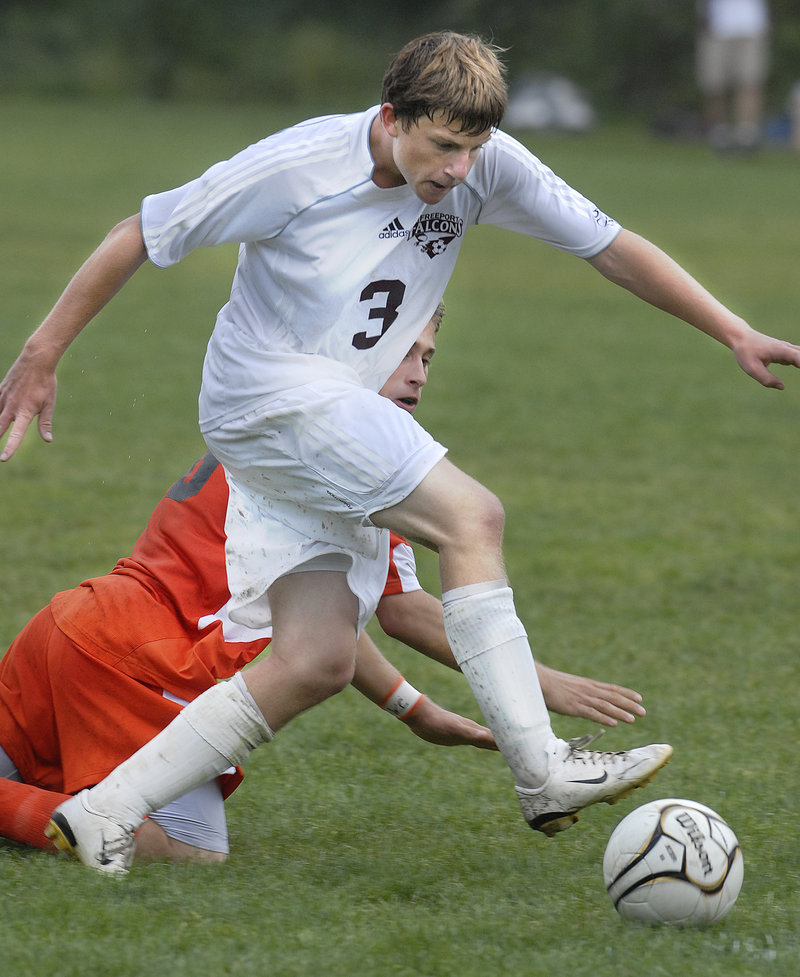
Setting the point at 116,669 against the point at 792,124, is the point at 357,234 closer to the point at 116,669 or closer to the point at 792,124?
the point at 116,669

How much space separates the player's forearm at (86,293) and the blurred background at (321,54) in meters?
25.8

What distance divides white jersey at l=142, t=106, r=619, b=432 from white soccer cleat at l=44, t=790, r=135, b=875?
0.81m

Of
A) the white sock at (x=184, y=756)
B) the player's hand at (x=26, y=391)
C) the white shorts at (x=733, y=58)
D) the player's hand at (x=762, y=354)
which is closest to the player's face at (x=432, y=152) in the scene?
the player's hand at (x=762, y=354)

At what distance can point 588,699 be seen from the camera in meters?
3.35

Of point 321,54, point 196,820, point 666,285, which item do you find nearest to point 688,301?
point 666,285

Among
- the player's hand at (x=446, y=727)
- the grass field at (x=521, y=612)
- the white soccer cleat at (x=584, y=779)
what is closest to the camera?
the grass field at (x=521, y=612)

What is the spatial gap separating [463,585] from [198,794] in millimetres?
733

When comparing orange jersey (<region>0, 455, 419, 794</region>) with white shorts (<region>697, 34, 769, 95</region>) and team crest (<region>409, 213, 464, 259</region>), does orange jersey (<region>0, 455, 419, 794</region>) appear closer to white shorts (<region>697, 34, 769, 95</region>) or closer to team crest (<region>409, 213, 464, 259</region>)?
team crest (<region>409, 213, 464, 259</region>)

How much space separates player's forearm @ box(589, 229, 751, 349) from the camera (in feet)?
10.7

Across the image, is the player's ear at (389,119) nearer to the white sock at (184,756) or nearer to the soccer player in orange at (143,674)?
the soccer player in orange at (143,674)

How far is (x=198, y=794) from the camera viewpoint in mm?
3150

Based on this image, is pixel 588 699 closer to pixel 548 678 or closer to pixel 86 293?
pixel 548 678

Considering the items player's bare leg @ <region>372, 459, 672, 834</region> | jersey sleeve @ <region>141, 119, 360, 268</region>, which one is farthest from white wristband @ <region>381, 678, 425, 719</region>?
jersey sleeve @ <region>141, 119, 360, 268</region>

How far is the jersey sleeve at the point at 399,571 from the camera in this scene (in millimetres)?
3660
